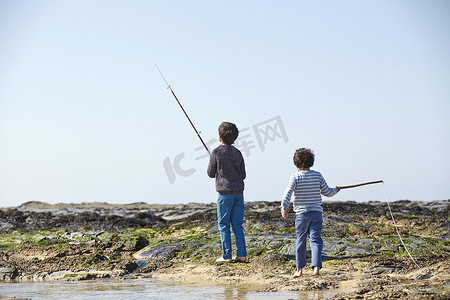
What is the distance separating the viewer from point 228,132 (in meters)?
7.43

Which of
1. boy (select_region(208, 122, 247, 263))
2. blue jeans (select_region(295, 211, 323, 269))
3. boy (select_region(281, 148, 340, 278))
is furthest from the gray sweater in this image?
blue jeans (select_region(295, 211, 323, 269))

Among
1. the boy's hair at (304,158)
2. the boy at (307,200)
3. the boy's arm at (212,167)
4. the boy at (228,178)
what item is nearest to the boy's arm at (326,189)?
the boy at (307,200)

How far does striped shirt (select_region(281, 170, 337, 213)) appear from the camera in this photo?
6734mm

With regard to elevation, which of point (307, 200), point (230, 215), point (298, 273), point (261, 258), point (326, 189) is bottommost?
point (298, 273)

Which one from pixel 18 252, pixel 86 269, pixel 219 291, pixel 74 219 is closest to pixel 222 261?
pixel 219 291

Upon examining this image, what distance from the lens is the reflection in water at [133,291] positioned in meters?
5.96

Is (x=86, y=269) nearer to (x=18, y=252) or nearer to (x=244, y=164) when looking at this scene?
(x=18, y=252)

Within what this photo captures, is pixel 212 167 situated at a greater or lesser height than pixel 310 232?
greater

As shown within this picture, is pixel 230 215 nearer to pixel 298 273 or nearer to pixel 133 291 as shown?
pixel 298 273

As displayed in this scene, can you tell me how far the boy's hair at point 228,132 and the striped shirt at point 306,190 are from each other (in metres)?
1.19

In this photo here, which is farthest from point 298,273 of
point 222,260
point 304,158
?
point 304,158

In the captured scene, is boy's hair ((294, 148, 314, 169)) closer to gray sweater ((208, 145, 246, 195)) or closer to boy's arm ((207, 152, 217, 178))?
gray sweater ((208, 145, 246, 195))

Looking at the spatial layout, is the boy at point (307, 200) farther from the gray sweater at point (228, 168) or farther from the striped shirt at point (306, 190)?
the gray sweater at point (228, 168)

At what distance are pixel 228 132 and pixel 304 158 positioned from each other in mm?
1257
